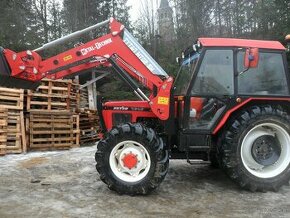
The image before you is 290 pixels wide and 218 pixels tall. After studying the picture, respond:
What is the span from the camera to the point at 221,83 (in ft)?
19.8

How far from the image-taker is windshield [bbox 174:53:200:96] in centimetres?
625

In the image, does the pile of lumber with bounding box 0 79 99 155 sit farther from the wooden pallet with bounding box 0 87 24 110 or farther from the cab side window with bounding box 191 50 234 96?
the cab side window with bounding box 191 50 234 96

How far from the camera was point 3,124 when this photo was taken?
9938 millimetres

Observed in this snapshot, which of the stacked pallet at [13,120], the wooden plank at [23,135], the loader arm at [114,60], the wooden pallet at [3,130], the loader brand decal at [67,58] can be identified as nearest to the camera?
the loader arm at [114,60]

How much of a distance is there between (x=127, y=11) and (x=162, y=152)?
25212 millimetres

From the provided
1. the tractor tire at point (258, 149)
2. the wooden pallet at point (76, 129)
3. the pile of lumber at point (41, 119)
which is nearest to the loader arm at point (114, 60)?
the tractor tire at point (258, 149)

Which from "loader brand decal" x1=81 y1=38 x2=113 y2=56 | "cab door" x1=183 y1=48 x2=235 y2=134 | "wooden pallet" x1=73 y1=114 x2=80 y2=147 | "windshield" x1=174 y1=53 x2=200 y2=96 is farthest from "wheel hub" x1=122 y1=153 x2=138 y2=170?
"wooden pallet" x1=73 y1=114 x2=80 y2=147

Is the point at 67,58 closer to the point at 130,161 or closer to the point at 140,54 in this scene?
the point at 140,54

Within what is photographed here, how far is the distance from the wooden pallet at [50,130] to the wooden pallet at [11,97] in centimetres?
45

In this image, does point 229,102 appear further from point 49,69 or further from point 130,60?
point 49,69

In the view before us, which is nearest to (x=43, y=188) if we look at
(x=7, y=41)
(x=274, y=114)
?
(x=274, y=114)

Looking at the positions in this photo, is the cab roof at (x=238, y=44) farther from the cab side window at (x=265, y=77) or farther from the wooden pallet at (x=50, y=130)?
the wooden pallet at (x=50, y=130)

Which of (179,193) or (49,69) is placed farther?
(49,69)

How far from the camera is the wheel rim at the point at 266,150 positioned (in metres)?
6.05
